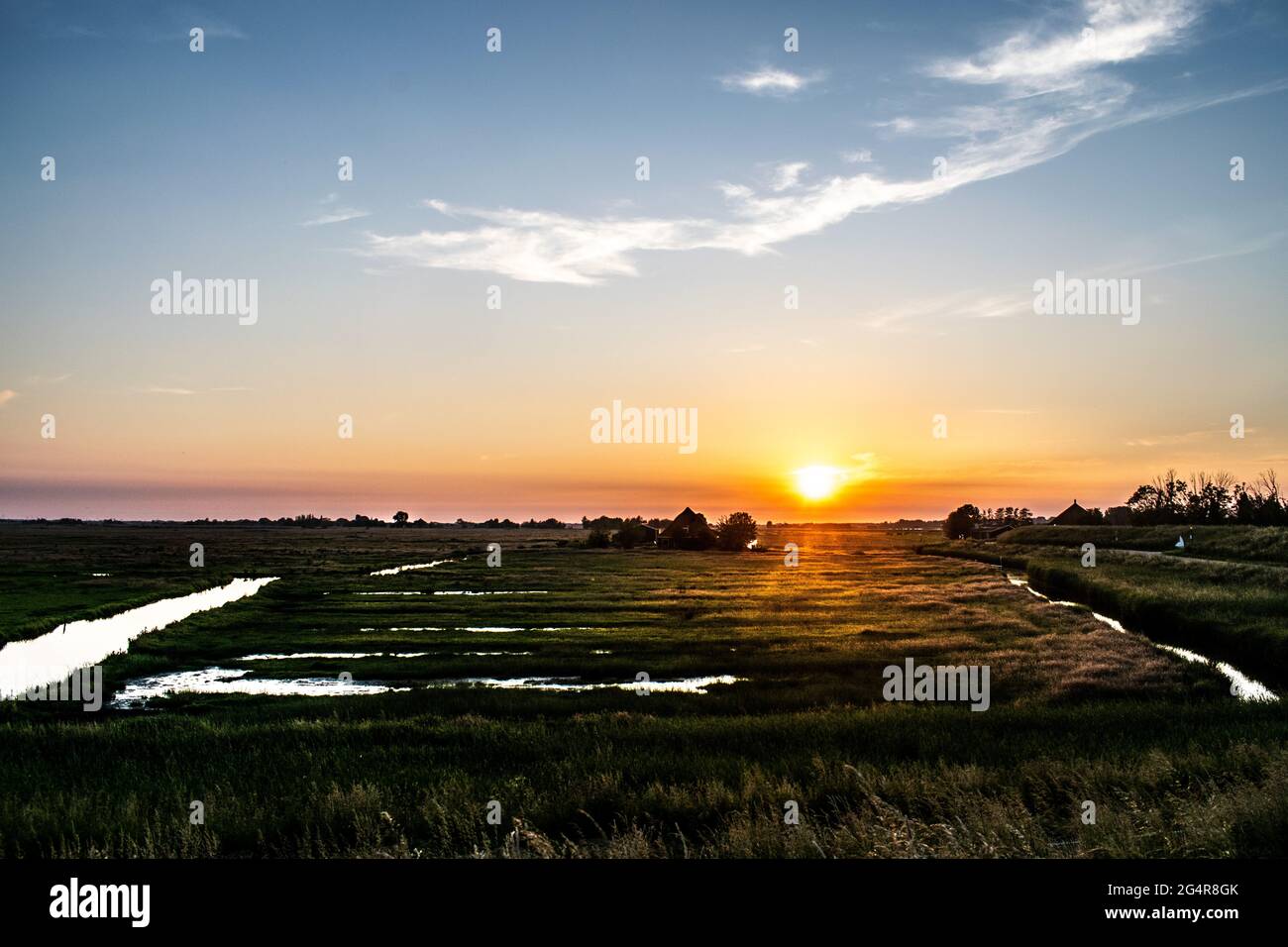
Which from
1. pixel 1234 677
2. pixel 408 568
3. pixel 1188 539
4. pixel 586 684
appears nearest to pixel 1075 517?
pixel 1188 539

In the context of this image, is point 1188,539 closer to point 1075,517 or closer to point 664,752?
point 1075,517

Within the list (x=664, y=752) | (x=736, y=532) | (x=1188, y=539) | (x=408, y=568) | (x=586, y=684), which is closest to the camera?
(x=664, y=752)

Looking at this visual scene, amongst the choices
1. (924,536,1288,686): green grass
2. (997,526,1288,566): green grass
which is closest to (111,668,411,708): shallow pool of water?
(924,536,1288,686): green grass

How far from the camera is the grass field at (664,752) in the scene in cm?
1008

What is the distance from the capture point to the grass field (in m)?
10.1

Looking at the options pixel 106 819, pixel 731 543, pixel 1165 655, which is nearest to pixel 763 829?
pixel 106 819

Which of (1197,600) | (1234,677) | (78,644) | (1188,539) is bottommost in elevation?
(1234,677)

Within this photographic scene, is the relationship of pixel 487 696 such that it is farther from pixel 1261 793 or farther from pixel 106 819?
pixel 1261 793

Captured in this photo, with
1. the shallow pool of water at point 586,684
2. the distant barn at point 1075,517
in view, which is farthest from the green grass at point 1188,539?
the shallow pool of water at point 586,684

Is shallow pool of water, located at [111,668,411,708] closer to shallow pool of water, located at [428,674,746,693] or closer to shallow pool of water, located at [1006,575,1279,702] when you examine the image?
shallow pool of water, located at [428,674,746,693]

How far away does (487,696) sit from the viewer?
71.7 feet

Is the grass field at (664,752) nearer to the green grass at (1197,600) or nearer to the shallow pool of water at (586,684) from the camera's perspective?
the shallow pool of water at (586,684)

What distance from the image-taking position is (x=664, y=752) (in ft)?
50.4
